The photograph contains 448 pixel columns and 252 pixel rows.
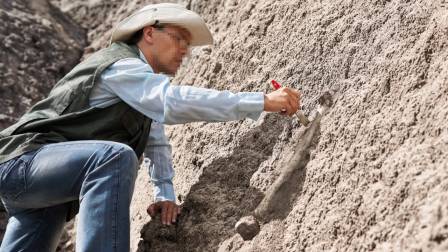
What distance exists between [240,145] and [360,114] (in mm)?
480

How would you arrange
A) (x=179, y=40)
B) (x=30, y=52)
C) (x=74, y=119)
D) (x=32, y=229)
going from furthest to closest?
(x=30, y=52) < (x=179, y=40) < (x=32, y=229) < (x=74, y=119)

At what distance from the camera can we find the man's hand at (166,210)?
206cm

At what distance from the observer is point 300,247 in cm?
167

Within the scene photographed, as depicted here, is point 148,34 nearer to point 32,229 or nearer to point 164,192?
point 164,192

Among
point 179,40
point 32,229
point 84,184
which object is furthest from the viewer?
point 179,40

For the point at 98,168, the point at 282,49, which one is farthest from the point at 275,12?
the point at 98,168

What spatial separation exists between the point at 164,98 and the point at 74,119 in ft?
1.03

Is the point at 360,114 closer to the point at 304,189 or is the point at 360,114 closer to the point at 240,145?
the point at 304,189

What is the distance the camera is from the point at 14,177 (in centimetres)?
182

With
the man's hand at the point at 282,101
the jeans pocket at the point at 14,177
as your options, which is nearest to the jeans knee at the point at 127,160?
the jeans pocket at the point at 14,177

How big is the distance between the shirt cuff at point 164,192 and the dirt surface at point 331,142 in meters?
0.06

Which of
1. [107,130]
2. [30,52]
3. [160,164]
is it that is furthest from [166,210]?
[30,52]

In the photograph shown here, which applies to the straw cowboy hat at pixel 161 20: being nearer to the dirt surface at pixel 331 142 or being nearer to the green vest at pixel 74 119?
the green vest at pixel 74 119

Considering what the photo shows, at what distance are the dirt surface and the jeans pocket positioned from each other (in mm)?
471
